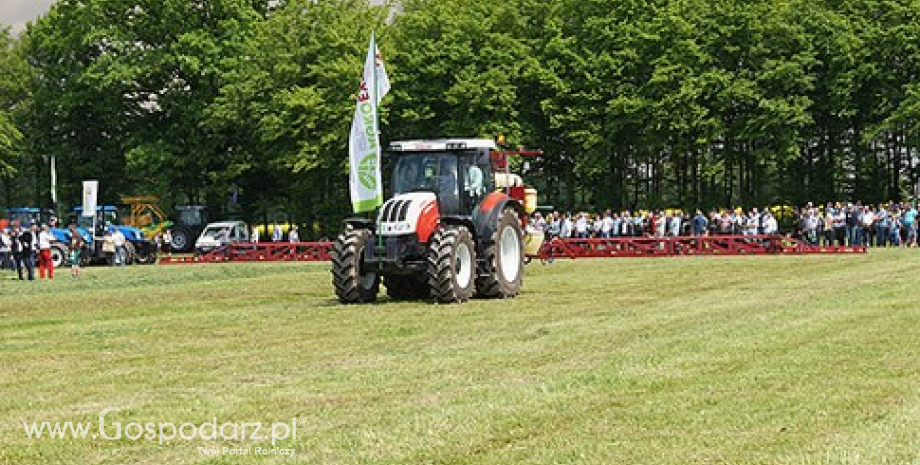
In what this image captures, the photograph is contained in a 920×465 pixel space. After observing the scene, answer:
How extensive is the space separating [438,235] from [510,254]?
8.08 feet

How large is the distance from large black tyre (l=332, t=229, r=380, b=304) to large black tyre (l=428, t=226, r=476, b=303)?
115cm

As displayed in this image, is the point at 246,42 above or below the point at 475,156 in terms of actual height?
above

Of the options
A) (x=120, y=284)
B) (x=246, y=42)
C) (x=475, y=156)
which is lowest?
(x=120, y=284)

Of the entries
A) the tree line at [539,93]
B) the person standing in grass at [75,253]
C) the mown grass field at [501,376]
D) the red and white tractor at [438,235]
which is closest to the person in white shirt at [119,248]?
the person standing in grass at [75,253]

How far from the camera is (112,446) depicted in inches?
329

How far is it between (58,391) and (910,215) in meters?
39.2

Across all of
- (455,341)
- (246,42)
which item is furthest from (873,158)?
(455,341)

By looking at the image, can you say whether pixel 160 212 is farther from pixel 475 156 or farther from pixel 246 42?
pixel 475 156

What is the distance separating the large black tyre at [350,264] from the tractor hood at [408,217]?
448mm

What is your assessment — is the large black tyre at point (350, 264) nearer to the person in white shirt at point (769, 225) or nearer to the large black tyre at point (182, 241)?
the person in white shirt at point (769, 225)

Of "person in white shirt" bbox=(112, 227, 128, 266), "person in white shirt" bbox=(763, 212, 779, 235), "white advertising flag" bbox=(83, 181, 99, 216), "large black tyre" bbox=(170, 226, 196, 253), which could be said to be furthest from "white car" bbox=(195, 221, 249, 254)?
"person in white shirt" bbox=(763, 212, 779, 235)

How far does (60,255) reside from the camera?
159ft

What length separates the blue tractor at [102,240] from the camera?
162 feet

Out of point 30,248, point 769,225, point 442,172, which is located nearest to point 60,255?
point 30,248
